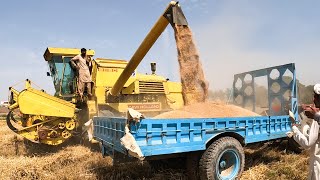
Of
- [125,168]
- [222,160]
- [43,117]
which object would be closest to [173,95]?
[43,117]

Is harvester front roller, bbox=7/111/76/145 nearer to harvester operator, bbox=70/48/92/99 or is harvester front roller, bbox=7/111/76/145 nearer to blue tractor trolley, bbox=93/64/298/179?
harvester operator, bbox=70/48/92/99

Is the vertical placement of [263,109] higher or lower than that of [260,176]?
higher

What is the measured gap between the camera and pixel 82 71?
880 centimetres

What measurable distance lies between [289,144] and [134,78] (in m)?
4.71

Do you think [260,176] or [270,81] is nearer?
[260,176]

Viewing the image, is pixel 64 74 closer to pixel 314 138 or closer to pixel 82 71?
pixel 82 71

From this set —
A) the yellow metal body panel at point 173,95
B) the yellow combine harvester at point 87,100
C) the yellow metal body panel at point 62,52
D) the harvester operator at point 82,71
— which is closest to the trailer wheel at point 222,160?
the yellow combine harvester at point 87,100

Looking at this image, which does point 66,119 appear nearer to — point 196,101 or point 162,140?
point 196,101

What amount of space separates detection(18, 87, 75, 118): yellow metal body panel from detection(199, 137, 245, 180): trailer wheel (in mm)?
4719

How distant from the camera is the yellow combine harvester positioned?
25.1 feet

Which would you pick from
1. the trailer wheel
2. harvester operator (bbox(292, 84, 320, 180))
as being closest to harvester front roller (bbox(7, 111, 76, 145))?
the trailer wheel

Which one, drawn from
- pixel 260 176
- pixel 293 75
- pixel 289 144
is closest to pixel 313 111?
pixel 260 176

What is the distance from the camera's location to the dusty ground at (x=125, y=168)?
17.8 feet

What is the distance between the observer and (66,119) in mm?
8273
